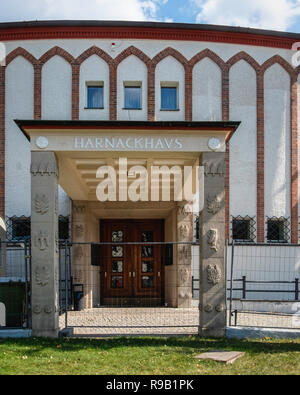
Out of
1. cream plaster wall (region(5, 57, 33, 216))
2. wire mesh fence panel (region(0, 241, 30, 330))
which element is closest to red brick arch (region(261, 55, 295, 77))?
cream plaster wall (region(5, 57, 33, 216))

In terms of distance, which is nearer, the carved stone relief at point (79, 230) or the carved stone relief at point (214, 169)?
the carved stone relief at point (214, 169)

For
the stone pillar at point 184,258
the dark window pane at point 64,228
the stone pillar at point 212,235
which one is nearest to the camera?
the stone pillar at point 212,235

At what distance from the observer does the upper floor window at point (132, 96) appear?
18156mm

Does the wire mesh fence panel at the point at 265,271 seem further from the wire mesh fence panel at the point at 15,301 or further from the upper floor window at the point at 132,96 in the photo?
the wire mesh fence panel at the point at 15,301

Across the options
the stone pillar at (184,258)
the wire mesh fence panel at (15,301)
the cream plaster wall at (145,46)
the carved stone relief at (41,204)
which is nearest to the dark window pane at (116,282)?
the stone pillar at (184,258)

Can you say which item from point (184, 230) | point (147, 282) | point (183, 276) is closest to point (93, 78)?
point (184, 230)

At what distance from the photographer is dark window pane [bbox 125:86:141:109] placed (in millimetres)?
18156

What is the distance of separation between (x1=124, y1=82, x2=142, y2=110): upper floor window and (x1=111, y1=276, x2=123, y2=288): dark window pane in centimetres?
665

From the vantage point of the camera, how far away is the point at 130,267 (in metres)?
17.8

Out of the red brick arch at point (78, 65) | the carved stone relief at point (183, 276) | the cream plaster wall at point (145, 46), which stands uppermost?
the cream plaster wall at point (145, 46)

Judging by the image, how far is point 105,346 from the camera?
856cm

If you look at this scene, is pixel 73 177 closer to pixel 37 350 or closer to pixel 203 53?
pixel 37 350

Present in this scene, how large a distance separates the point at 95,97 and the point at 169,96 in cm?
291

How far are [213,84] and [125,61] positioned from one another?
3.53 metres
